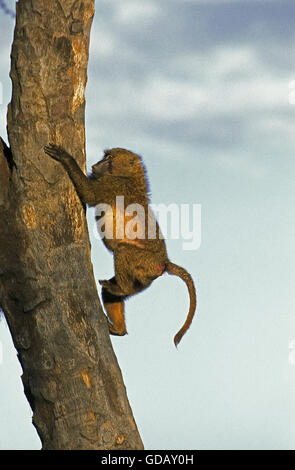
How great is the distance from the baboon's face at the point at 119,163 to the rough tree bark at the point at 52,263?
50.1 inches

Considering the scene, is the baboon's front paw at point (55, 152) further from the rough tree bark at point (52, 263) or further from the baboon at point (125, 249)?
the baboon at point (125, 249)

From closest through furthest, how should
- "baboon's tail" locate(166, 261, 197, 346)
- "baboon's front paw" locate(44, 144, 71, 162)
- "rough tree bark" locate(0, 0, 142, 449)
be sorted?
1. "rough tree bark" locate(0, 0, 142, 449)
2. "baboon's front paw" locate(44, 144, 71, 162)
3. "baboon's tail" locate(166, 261, 197, 346)

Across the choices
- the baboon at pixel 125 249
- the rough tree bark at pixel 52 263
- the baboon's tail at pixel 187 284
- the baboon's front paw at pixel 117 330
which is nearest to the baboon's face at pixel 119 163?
the baboon at pixel 125 249

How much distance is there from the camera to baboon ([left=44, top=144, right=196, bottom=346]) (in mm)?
6656

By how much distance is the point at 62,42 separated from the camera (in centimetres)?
557

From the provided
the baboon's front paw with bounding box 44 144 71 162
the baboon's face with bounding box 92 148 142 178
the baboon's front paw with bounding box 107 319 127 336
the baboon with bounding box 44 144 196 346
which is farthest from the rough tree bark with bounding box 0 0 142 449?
the baboon's face with bounding box 92 148 142 178

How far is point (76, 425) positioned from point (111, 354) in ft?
2.23

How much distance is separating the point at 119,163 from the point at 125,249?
99cm

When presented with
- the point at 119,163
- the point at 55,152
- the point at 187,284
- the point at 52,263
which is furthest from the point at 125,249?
the point at 55,152

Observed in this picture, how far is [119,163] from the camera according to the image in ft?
23.0

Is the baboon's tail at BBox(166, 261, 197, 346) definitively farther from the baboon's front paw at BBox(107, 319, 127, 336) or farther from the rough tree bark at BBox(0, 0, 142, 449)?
the rough tree bark at BBox(0, 0, 142, 449)

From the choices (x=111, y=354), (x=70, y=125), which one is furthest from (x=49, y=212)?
(x=111, y=354)

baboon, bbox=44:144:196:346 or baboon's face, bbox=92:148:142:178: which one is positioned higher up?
baboon's face, bbox=92:148:142:178

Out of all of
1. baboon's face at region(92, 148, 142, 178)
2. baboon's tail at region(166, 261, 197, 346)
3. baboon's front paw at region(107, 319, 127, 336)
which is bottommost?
baboon's front paw at region(107, 319, 127, 336)
